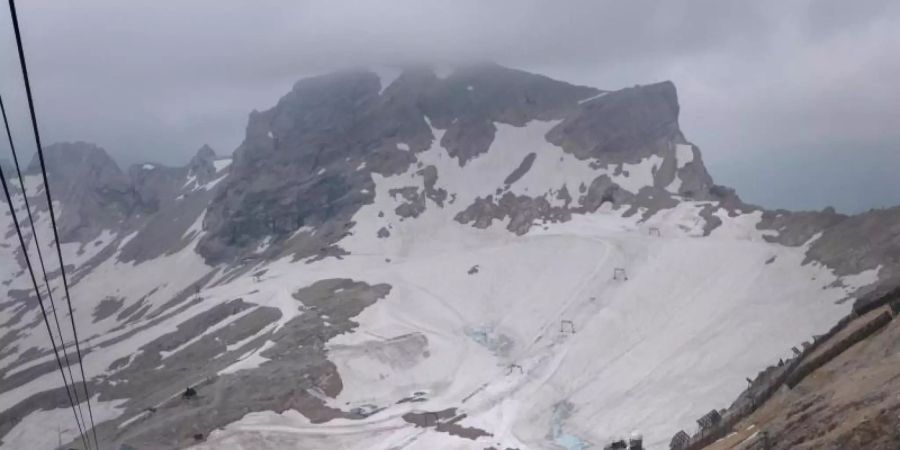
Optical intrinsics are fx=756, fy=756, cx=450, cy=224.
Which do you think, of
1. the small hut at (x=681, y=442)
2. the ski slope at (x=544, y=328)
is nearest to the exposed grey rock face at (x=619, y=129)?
the ski slope at (x=544, y=328)

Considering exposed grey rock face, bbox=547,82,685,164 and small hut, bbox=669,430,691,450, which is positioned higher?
exposed grey rock face, bbox=547,82,685,164

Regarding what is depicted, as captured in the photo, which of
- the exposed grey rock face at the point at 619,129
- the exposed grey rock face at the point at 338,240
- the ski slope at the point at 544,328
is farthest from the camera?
the exposed grey rock face at the point at 619,129

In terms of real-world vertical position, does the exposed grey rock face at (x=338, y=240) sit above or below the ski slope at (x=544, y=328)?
above

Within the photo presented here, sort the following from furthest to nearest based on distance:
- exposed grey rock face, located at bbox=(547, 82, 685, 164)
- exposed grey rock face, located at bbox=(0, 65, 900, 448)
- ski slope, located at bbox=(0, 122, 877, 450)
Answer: exposed grey rock face, located at bbox=(547, 82, 685, 164), exposed grey rock face, located at bbox=(0, 65, 900, 448), ski slope, located at bbox=(0, 122, 877, 450)

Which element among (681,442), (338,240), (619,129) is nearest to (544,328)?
(681,442)

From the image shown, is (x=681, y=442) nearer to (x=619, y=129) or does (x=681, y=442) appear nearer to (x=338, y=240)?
(x=338, y=240)

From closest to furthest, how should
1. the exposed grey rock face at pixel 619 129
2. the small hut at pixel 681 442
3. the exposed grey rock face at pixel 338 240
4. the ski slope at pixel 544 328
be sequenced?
1. the small hut at pixel 681 442
2. the ski slope at pixel 544 328
3. the exposed grey rock face at pixel 338 240
4. the exposed grey rock face at pixel 619 129

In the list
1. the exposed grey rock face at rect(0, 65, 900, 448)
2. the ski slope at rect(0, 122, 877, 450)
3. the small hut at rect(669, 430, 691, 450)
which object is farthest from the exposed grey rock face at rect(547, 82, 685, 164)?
the small hut at rect(669, 430, 691, 450)

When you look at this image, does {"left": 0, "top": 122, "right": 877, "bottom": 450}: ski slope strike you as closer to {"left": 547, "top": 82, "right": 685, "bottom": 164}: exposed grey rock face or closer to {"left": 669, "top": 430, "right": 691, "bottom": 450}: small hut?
{"left": 547, "top": 82, "right": 685, "bottom": 164}: exposed grey rock face

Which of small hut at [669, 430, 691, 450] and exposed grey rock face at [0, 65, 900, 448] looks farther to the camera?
exposed grey rock face at [0, 65, 900, 448]

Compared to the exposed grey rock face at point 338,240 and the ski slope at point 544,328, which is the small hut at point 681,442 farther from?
the exposed grey rock face at point 338,240

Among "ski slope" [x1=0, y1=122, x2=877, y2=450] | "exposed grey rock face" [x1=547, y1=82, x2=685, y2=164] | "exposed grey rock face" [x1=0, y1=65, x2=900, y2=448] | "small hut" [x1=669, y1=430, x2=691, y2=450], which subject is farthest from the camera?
"exposed grey rock face" [x1=547, y1=82, x2=685, y2=164]

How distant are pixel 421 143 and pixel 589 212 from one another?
58878mm

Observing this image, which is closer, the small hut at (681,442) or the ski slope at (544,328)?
the small hut at (681,442)
